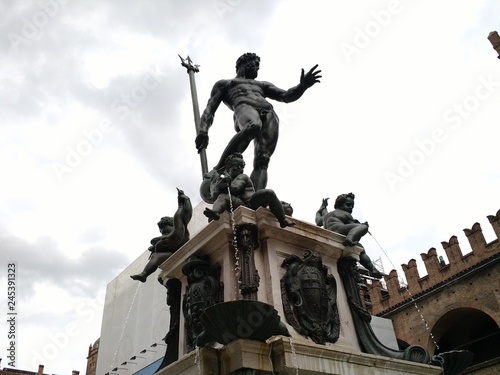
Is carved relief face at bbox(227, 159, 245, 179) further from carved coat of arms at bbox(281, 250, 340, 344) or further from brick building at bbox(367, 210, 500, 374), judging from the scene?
brick building at bbox(367, 210, 500, 374)

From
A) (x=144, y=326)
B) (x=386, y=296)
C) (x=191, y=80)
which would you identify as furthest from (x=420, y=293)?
(x=191, y=80)

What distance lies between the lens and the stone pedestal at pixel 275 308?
3576 millimetres

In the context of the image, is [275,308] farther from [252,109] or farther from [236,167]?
[252,109]

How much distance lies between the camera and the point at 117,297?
63.9 ft

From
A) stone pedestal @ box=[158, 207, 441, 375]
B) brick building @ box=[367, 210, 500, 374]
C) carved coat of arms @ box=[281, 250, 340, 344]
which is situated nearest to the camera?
A: stone pedestal @ box=[158, 207, 441, 375]

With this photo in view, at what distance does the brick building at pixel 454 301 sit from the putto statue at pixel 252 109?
20.3 m

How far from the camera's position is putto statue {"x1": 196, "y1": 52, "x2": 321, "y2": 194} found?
5715 millimetres

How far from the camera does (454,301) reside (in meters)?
24.1

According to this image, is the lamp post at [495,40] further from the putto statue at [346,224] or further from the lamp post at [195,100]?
the putto statue at [346,224]

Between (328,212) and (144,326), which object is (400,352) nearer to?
(328,212)

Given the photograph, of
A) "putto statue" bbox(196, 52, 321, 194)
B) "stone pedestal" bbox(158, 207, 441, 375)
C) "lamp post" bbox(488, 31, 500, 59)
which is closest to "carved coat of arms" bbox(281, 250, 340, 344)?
"stone pedestal" bbox(158, 207, 441, 375)

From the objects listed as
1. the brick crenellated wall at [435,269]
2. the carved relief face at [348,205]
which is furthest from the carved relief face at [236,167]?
the brick crenellated wall at [435,269]

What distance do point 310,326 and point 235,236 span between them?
1.09 meters

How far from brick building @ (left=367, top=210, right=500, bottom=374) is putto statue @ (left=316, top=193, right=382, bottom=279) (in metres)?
A: 19.9
